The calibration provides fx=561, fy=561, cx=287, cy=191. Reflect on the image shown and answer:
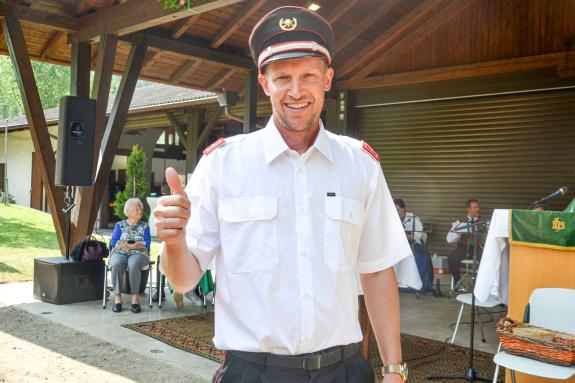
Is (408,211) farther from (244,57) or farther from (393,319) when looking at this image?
(393,319)

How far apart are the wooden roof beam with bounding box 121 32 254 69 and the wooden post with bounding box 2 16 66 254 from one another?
126cm

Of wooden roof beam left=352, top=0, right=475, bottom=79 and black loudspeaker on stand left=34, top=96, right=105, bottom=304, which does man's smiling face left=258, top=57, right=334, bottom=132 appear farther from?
wooden roof beam left=352, top=0, right=475, bottom=79

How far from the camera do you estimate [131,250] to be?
21.9ft

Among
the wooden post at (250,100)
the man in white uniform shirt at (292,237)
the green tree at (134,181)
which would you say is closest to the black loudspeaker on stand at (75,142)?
the wooden post at (250,100)

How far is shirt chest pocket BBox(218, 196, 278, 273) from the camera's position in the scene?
1.54 metres

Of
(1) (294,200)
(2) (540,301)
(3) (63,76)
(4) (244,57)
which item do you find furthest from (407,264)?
(3) (63,76)

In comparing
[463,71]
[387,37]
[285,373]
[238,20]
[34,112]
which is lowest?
[285,373]

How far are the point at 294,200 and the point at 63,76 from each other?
40.5 metres

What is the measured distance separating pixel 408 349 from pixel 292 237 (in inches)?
153

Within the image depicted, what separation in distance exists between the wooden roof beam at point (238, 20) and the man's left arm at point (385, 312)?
248 inches

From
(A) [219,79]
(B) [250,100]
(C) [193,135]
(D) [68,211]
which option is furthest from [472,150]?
(C) [193,135]

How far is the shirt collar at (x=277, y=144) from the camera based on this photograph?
1.61 m

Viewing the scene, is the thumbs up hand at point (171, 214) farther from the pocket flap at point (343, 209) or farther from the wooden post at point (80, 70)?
the wooden post at point (80, 70)

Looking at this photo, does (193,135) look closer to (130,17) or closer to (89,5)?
(89,5)
